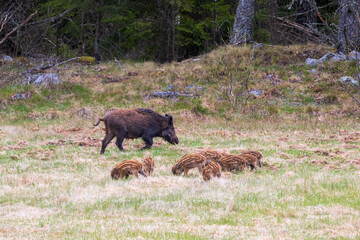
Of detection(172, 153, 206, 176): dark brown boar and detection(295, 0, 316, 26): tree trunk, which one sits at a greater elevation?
detection(295, 0, 316, 26): tree trunk

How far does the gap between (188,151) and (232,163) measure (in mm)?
3050

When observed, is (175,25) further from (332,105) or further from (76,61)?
(332,105)

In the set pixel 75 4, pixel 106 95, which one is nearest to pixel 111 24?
pixel 75 4

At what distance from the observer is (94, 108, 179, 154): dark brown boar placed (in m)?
13.0

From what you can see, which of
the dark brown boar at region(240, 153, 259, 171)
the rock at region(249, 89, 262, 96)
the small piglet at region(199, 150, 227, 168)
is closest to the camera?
the dark brown boar at region(240, 153, 259, 171)

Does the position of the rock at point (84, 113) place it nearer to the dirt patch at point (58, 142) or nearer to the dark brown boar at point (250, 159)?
the dirt patch at point (58, 142)

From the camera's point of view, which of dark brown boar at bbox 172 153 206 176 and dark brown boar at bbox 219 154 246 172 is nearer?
dark brown boar at bbox 172 153 206 176

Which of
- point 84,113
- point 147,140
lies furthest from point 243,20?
point 147,140

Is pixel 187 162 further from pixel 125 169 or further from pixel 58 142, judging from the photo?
pixel 58 142

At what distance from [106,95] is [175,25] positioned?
28.2ft

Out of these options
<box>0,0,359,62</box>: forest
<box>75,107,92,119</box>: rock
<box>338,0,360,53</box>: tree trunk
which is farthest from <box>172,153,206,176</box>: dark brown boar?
<box>0,0,359,62</box>: forest

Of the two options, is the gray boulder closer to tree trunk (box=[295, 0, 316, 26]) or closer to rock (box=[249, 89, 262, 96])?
rock (box=[249, 89, 262, 96])

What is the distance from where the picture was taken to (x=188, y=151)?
517 inches

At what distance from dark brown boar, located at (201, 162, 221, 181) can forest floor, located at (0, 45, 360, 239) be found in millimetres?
181
